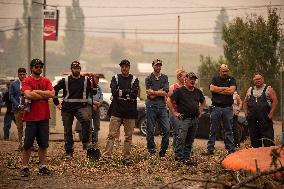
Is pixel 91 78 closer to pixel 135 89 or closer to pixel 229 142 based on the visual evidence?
pixel 135 89

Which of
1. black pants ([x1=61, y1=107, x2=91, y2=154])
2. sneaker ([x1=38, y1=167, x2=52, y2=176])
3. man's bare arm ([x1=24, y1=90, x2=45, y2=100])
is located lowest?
sneaker ([x1=38, y1=167, x2=52, y2=176])

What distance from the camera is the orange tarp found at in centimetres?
713

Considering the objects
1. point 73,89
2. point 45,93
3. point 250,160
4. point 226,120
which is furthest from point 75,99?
point 250,160

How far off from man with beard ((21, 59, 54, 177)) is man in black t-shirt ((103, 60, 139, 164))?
1.45 m

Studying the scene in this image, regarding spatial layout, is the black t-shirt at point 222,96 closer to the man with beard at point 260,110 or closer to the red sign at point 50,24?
the man with beard at point 260,110

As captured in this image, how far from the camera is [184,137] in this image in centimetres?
923

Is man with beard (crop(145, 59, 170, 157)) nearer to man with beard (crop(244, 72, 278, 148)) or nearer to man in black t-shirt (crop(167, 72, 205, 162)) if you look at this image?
man in black t-shirt (crop(167, 72, 205, 162))

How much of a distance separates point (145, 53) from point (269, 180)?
452ft

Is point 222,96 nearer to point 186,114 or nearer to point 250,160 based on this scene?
point 186,114

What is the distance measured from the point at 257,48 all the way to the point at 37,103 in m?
17.3

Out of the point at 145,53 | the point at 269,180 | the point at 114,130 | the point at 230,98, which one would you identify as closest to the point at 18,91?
the point at 114,130

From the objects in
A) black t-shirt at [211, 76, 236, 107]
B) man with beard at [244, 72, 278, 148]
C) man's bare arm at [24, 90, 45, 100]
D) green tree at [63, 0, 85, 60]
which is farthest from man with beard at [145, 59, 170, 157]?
green tree at [63, 0, 85, 60]

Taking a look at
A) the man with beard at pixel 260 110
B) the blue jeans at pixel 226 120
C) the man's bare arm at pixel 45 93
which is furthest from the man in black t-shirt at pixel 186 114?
the man's bare arm at pixel 45 93

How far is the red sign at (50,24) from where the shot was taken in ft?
72.0
